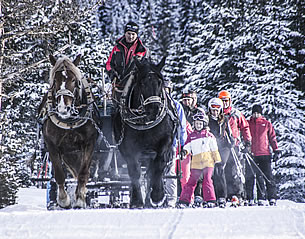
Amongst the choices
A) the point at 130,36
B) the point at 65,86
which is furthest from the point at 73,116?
the point at 130,36

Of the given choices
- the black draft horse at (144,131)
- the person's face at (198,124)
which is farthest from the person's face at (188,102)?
the black draft horse at (144,131)

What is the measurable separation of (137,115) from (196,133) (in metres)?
1.93

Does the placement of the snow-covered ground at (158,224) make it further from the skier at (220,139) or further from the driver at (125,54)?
the driver at (125,54)

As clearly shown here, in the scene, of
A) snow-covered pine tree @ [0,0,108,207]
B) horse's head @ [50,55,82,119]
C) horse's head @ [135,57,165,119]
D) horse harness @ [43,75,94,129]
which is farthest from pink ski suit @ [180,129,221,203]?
snow-covered pine tree @ [0,0,108,207]

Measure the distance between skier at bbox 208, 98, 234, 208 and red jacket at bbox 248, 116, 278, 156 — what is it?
3.29 ft

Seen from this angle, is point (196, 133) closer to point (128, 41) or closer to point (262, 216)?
point (128, 41)

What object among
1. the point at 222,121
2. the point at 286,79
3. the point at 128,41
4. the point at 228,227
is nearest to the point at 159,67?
the point at 128,41

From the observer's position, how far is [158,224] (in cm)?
545

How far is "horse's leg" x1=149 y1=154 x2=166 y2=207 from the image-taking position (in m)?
7.81

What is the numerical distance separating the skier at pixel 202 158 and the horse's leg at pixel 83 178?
1736 millimetres

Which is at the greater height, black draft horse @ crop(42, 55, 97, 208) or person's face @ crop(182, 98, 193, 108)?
person's face @ crop(182, 98, 193, 108)

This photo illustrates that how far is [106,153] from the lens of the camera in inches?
365

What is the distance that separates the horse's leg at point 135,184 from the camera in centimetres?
761

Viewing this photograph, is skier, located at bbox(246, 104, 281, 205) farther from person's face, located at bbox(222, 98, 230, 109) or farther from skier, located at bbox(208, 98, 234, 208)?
skier, located at bbox(208, 98, 234, 208)
